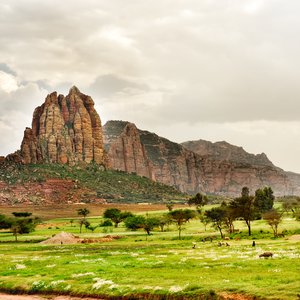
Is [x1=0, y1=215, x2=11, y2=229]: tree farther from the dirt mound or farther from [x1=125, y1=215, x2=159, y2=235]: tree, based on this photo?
the dirt mound

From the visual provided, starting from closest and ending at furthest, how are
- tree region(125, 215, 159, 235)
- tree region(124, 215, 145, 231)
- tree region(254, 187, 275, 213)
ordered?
tree region(125, 215, 159, 235) < tree region(124, 215, 145, 231) < tree region(254, 187, 275, 213)

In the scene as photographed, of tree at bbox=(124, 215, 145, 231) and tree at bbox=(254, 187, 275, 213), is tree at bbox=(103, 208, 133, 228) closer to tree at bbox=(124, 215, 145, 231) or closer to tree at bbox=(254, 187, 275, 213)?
tree at bbox=(124, 215, 145, 231)

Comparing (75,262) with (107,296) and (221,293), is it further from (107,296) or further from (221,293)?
(221,293)

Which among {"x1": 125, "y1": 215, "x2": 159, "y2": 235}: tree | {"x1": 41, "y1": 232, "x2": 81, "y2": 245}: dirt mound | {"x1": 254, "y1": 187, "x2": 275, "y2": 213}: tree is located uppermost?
{"x1": 254, "y1": 187, "x2": 275, "y2": 213}: tree

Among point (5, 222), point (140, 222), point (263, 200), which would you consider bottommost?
point (140, 222)

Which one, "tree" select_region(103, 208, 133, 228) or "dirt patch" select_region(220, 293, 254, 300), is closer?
"dirt patch" select_region(220, 293, 254, 300)

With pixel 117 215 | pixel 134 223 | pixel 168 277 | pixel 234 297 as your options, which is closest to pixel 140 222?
pixel 134 223

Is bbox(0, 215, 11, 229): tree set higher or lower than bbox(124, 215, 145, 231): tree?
higher

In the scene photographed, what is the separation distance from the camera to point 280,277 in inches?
1214

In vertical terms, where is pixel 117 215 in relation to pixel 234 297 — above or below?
above

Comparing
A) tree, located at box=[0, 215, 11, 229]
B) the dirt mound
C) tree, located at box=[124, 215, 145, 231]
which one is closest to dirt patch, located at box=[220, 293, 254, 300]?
the dirt mound

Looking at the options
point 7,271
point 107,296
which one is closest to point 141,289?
point 107,296

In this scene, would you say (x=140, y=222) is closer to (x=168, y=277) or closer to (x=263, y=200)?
(x=263, y=200)

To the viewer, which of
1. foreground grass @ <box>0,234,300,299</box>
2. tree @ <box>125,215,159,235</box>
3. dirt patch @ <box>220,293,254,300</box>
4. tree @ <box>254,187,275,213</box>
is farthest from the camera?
tree @ <box>254,187,275,213</box>
